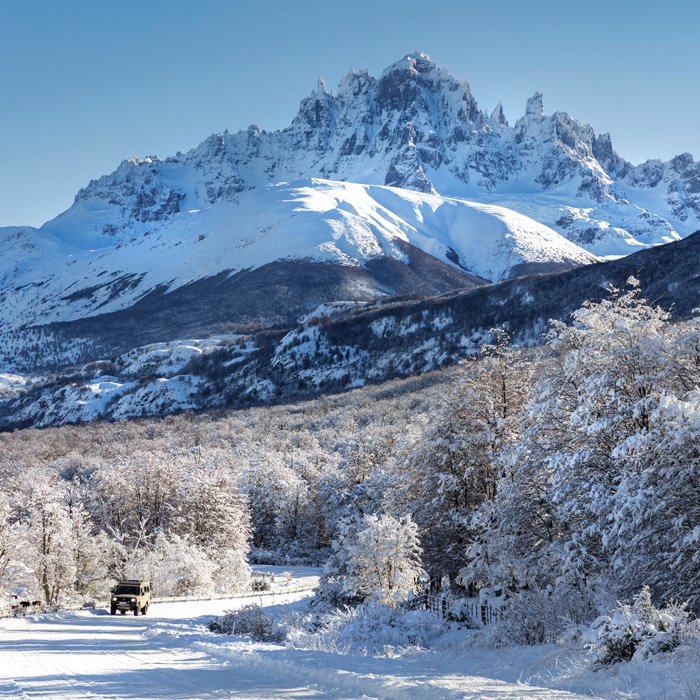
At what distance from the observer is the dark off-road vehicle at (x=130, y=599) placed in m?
25.2

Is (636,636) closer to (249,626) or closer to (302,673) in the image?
(302,673)

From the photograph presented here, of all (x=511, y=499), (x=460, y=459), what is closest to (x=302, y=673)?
(x=511, y=499)

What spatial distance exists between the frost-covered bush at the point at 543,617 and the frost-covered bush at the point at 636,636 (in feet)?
8.80

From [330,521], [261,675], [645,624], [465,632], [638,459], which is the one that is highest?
[638,459]

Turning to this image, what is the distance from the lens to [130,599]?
25.3 meters

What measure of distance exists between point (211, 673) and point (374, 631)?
7.04 meters

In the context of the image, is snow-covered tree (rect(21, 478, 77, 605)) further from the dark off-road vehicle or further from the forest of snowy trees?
the dark off-road vehicle

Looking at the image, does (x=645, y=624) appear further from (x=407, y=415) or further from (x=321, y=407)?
(x=321, y=407)

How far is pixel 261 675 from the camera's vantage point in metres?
11.8

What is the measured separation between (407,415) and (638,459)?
10606 cm

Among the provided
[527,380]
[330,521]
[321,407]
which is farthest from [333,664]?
[321,407]

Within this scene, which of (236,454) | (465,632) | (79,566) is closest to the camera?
(465,632)

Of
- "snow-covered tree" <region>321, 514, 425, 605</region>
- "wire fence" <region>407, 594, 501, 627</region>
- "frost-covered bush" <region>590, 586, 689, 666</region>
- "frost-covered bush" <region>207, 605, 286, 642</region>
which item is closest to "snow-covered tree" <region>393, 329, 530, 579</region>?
"snow-covered tree" <region>321, 514, 425, 605</region>

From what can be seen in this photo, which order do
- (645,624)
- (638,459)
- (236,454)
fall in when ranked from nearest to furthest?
(645,624) < (638,459) < (236,454)
